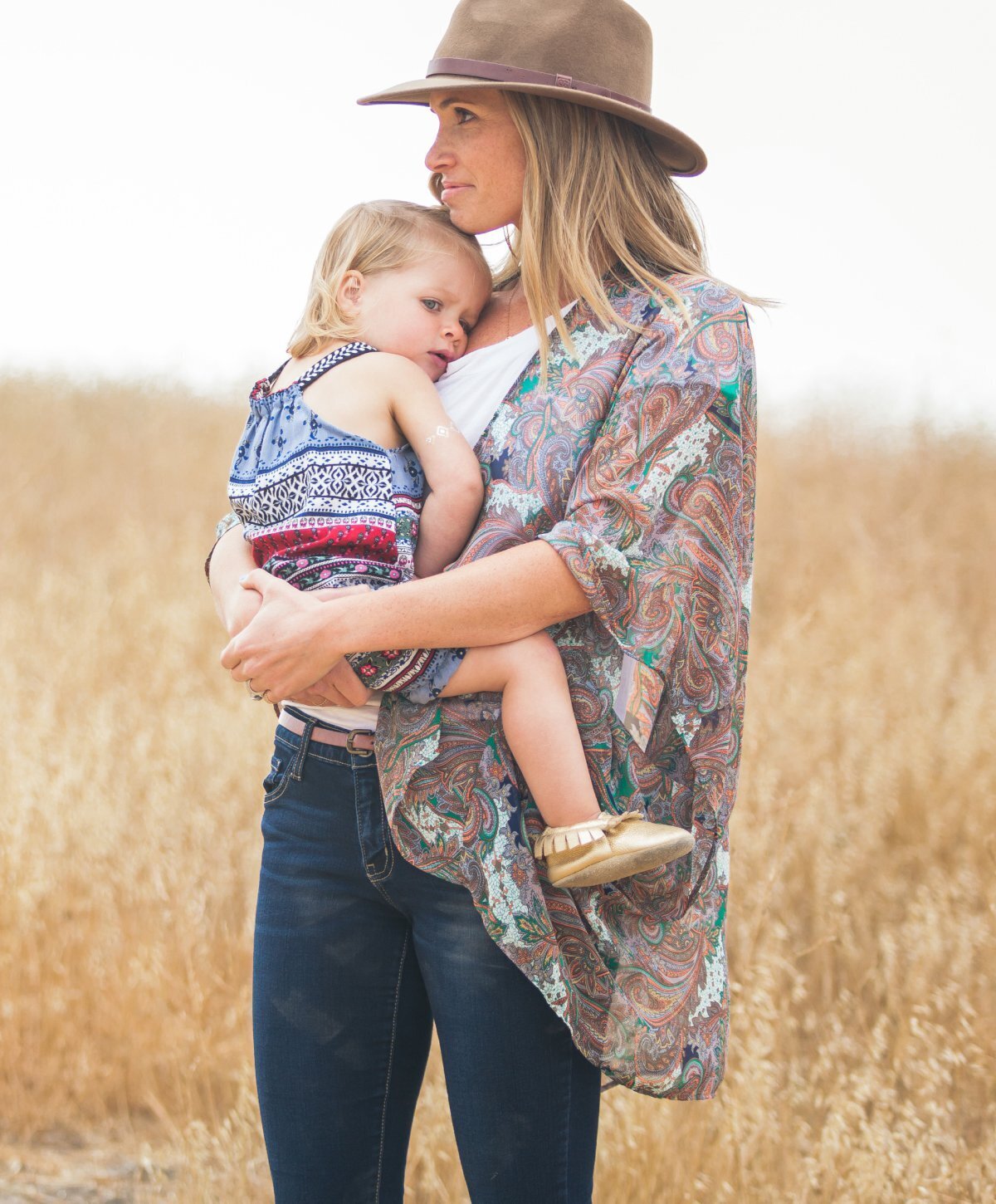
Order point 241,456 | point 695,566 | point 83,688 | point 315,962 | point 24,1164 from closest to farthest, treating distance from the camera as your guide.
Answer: point 695,566
point 315,962
point 241,456
point 24,1164
point 83,688

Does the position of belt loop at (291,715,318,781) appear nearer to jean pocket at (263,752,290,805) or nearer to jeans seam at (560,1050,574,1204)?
jean pocket at (263,752,290,805)

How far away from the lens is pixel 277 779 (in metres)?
1.72

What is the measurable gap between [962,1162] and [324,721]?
1.72 metres

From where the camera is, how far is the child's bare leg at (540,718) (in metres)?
1.55

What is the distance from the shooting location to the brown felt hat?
1673 millimetres

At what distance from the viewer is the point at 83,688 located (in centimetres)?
508

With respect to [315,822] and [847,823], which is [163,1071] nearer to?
[315,822]

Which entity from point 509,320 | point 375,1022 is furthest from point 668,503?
point 375,1022

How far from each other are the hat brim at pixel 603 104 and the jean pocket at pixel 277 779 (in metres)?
0.99

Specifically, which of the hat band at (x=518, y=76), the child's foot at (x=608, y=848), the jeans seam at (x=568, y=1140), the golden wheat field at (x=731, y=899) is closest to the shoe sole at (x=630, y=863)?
the child's foot at (x=608, y=848)

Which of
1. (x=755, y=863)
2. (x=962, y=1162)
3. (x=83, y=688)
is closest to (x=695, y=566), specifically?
(x=962, y=1162)

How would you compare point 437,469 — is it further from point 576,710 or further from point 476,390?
point 576,710

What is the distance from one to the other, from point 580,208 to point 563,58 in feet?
0.71

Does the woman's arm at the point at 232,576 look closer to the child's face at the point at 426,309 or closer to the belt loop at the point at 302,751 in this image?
the belt loop at the point at 302,751
